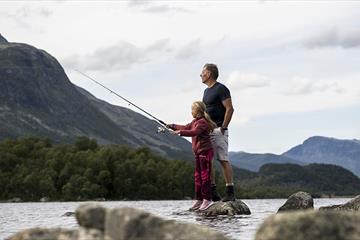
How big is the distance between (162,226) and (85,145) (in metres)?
174

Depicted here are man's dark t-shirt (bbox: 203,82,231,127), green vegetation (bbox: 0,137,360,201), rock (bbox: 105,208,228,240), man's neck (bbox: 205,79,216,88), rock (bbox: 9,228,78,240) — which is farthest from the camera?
green vegetation (bbox: 0,137,360,201)

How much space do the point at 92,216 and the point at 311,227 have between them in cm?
275

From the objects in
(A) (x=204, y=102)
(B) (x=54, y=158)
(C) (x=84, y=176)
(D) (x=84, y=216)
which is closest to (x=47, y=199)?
(C) (x=84, y=176)

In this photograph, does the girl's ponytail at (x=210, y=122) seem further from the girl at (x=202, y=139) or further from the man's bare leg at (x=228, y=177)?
the man's bare leg at (x=228, y=177)

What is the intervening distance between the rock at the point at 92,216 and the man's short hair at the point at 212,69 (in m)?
11.1

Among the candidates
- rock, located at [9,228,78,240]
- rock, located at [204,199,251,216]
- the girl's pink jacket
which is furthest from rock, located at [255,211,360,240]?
rock, located at [204,199,251,216]

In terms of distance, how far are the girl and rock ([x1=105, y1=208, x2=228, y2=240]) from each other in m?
10.2

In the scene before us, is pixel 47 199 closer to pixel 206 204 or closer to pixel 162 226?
pixel 206 204

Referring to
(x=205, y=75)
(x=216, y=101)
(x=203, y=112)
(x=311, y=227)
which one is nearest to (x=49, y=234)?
(x=311, y=227)

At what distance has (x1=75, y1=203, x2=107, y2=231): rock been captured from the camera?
815cm

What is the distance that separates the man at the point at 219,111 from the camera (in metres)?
18.8

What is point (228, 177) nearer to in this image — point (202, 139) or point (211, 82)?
point (202, 139)

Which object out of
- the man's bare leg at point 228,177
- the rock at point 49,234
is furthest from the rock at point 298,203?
the rock at point 49,234

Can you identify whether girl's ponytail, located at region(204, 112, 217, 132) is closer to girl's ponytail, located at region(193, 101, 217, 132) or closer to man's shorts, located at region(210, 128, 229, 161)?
girl's ponytail, located at region(193, 101, 217, 132)
